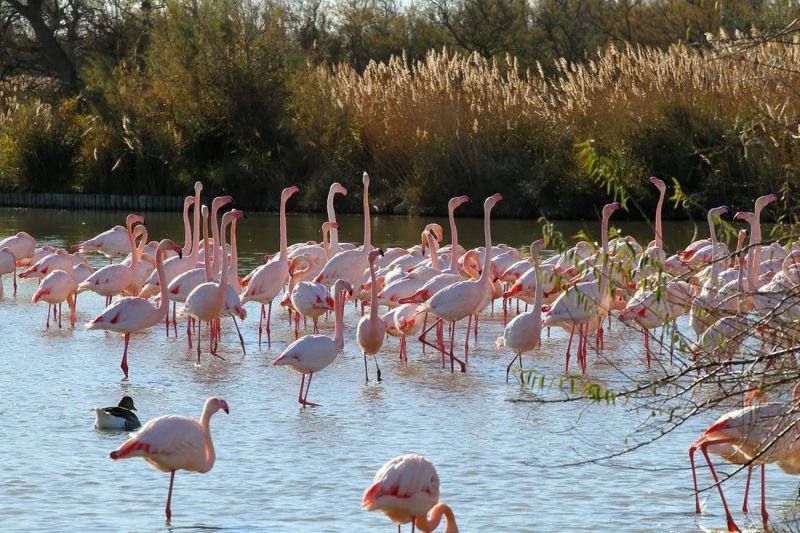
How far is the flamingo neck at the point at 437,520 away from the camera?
5.11 metres

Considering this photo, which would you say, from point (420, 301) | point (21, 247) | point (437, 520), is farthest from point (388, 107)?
point (437, 520)

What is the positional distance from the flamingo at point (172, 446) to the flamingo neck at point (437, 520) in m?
1.27

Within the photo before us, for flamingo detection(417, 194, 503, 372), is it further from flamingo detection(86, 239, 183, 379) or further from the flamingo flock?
flamingo detection(86, 239, 183, 379)

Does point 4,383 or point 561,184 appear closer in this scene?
point 4,383

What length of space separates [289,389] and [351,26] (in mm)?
33610

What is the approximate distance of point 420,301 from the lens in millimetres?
10469

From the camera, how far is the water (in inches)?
245

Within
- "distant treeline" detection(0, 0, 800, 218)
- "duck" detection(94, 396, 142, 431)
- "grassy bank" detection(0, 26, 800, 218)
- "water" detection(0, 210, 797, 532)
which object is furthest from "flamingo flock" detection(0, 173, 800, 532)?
"grassy bank" detection(0, 26, 800, 218)

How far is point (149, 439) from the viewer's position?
612 centimetres

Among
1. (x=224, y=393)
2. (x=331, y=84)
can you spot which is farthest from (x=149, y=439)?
(x=331, y=84)

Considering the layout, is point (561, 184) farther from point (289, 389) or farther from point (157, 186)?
point (289, 389)

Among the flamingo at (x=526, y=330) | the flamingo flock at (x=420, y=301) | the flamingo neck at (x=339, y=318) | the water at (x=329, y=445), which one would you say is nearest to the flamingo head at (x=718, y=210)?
the flamingo flock at (x=420, y=301)

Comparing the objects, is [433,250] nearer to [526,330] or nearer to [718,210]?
[718,210]

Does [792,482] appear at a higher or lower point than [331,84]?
lower
